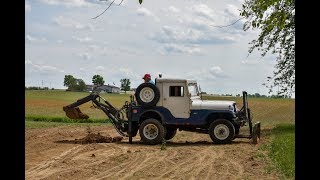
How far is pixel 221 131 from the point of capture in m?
→ 18.1

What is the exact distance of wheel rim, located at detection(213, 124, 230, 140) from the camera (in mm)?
18062

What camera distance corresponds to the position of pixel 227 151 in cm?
1594

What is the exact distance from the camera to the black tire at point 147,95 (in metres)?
18.0

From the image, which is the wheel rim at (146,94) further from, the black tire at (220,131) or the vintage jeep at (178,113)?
the black tire at (220,131)

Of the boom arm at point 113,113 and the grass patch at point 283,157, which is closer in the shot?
the grass patch at point 283,157

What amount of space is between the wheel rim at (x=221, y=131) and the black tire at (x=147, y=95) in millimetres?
2354

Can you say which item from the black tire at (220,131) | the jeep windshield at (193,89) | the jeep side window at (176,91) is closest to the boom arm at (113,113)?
the jeep side window at (176,91)

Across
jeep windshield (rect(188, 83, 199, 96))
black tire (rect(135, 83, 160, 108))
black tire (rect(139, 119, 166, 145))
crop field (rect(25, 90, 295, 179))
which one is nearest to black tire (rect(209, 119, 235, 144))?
crop field (rect(25, 90, 295, 179))

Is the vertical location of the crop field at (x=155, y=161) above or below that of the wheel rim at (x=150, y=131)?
below

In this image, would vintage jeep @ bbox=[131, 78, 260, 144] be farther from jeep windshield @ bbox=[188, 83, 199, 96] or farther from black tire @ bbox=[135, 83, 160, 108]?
jeep windshield @ bbox=[188, 83, 199, 96]

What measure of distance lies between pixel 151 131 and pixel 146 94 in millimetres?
1347

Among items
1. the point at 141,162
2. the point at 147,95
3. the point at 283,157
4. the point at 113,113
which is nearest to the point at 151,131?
the point at 147,95

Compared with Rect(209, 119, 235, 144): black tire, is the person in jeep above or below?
above

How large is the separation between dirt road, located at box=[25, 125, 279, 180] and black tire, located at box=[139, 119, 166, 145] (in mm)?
351
